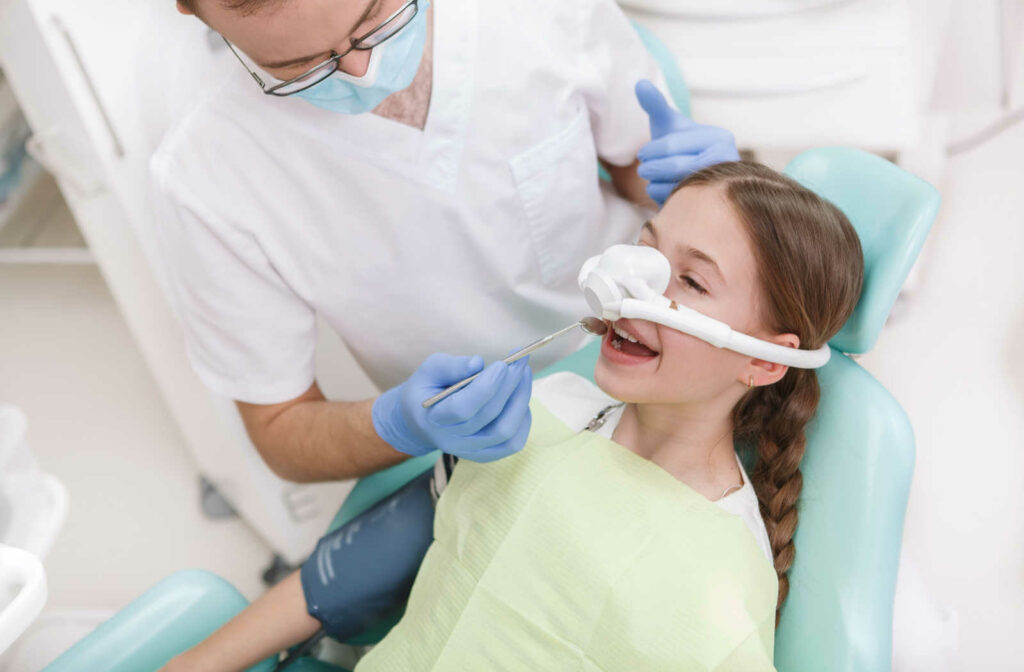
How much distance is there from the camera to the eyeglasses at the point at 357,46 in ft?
2.90

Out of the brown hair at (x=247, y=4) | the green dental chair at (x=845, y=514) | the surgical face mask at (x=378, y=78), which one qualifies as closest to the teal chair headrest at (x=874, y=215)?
the green dental chair at (x=845, y=514)

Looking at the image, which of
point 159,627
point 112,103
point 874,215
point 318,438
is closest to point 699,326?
point 874,215

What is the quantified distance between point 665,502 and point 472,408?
26 cm

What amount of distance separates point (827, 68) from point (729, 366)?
83 cm

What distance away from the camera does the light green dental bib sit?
3.01ft

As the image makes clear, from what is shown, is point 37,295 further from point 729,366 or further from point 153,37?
point 729,366

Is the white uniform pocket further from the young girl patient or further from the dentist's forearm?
the dentist's forearm

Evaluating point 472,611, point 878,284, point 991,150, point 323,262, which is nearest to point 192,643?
point 472,611

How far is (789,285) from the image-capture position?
37.9 inches

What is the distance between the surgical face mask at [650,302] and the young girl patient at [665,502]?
0.10ft

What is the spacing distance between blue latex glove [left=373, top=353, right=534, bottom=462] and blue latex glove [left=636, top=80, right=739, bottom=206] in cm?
34

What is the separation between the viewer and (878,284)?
1005 millimetres

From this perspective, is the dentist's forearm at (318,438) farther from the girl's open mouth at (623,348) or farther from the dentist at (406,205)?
the girl's open mouth at (623,348)

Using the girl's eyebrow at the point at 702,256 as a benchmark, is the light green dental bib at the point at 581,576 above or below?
below
